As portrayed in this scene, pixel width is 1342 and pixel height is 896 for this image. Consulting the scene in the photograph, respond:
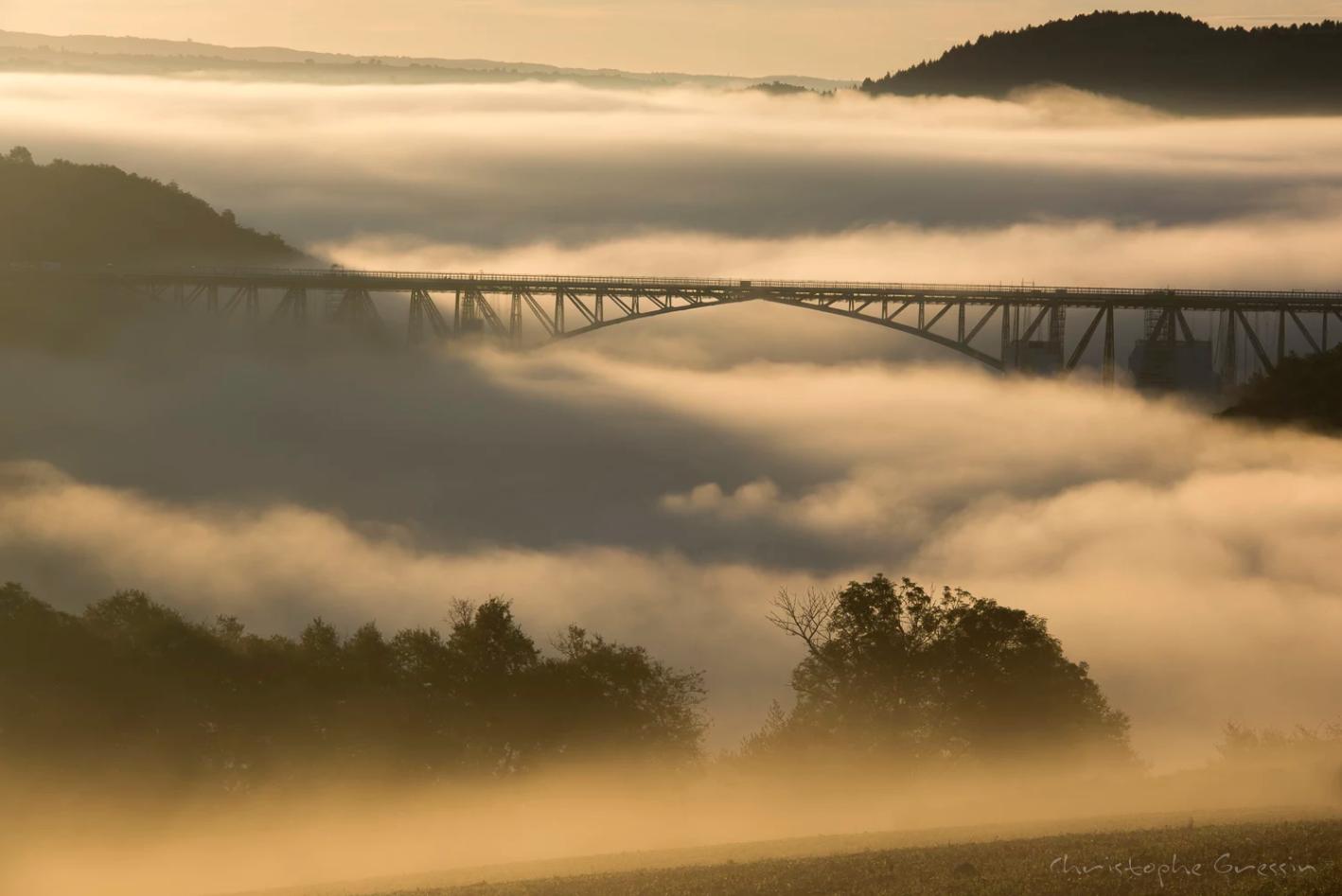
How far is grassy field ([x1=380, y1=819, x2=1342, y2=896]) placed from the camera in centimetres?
5931

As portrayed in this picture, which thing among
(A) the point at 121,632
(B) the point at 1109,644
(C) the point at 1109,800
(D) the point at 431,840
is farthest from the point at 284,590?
(C) the point at 1109,800

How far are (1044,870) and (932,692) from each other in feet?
104

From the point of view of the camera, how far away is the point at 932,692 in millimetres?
94750

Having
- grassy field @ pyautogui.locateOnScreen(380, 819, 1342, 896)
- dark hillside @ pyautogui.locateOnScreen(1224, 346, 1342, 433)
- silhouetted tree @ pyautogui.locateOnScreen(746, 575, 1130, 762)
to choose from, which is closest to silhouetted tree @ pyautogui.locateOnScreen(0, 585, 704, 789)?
silhouetted tree @ pyautogui.locateOnScreen(746, 575, 1130, 762)

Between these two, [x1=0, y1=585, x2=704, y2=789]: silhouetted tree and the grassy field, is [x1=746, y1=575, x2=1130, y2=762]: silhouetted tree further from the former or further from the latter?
the grassy field

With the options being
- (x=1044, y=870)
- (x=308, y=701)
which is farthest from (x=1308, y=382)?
(x=1044, y=870)

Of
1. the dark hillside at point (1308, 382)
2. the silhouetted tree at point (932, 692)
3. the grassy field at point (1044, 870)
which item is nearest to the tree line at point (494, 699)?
the silhouetted tree at point (932, 692)

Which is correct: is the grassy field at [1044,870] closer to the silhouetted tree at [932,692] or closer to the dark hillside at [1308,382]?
the silhouetted tree at [932,692]

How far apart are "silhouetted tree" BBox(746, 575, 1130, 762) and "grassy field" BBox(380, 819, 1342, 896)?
2077cm

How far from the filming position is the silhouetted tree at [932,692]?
93438 millimetres

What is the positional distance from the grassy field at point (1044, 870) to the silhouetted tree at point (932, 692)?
2077cm

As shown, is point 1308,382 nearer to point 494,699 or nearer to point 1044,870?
point 494,699

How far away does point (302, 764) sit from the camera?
9275 centimetres

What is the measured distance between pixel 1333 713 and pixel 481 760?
5320cm
